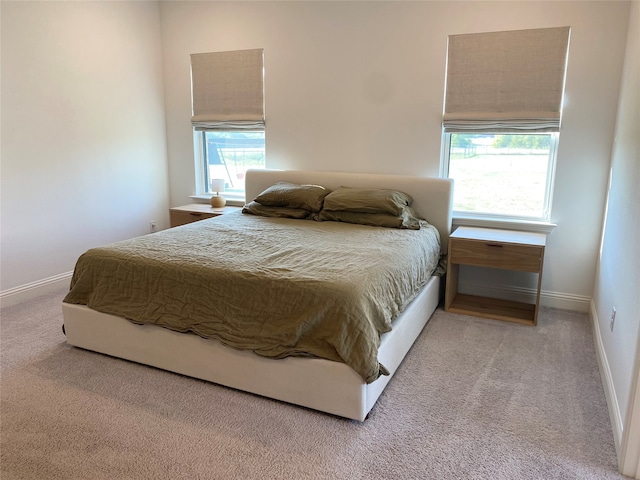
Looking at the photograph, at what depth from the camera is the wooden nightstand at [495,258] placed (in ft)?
10.6

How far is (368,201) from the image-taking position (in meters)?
3.58

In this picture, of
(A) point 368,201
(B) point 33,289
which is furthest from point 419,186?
(B) point 33,289

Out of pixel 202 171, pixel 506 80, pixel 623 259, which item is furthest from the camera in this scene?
pixel 202 171

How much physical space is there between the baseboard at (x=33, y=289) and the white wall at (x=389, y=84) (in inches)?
66.2

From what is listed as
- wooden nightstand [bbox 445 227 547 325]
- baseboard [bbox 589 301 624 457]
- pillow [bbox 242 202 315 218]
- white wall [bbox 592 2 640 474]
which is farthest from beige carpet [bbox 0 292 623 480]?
pillow [bbox 242 202 315 218]

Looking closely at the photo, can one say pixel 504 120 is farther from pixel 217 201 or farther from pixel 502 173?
pixel 217 201

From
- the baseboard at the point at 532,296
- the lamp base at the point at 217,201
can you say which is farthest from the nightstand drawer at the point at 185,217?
the baseboard at the point at 532,296

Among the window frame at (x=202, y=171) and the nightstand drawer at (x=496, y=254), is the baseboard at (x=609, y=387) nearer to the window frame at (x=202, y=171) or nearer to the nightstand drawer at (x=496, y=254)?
the nightstand drawer at (x=496, y=254)

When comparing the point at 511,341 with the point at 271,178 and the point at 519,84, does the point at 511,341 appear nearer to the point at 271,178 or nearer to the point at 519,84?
the point at 519,84

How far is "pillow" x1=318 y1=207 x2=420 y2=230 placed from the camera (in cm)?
350

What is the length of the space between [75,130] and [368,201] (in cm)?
262

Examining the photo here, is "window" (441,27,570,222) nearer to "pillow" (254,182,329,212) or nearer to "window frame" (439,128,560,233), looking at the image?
"window frame" (439,128,560,233)

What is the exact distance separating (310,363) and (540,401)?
4.01ft

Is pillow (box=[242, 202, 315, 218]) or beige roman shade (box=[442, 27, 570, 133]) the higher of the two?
beige roman shade (box=[442, 27, 570, 133])
